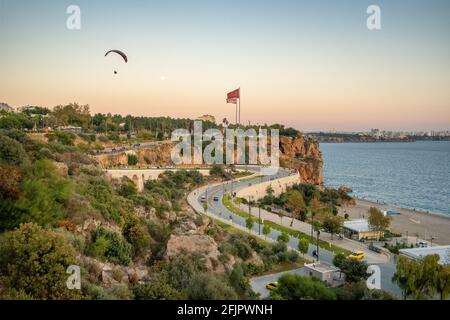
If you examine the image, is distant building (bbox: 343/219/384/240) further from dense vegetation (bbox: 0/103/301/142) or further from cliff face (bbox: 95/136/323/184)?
dense vegetation (bbox: 0/103/301/142)

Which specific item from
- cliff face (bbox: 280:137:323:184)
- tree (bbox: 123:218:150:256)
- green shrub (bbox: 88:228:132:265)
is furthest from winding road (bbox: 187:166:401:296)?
cliff face (bbox: 280:137:323:184)

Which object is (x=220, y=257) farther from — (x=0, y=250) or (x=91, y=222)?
(x=0, y=250)

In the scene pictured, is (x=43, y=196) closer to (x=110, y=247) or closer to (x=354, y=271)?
(x=110, y=247)

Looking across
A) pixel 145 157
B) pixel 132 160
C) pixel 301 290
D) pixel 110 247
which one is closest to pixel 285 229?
pixel 110 247

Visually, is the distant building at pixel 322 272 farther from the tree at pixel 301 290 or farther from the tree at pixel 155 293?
the tree at pixel 155 293

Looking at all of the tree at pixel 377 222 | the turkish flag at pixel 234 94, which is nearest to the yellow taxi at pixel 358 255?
the tree at pixel 377 222

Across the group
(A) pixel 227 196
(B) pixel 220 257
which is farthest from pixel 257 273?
(A) pixel 227 196

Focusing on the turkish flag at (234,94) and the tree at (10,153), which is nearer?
the tree at (10,153)
